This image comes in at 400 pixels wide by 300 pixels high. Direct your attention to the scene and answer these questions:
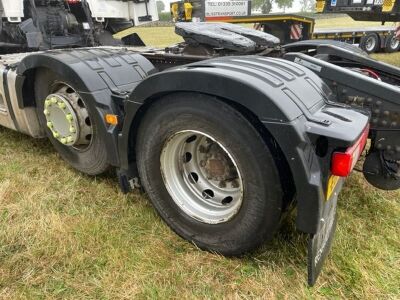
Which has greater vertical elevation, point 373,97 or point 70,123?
point 373,97

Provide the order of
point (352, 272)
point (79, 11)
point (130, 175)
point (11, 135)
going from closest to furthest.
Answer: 1. point (352, 272)
2. point (130, 175)
3. point (11, 135)
4. point (79, 11)

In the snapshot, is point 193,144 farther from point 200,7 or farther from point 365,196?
point 200,7

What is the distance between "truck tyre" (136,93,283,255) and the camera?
5.96ft

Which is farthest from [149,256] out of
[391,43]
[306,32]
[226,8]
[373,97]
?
[391,43]

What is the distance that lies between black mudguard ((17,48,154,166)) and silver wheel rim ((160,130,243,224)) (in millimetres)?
435

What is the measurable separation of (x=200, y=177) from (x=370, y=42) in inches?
478

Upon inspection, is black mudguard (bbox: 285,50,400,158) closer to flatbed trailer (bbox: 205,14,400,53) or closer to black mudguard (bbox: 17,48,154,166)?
black mudguard (bbox: 17,48,154,166)

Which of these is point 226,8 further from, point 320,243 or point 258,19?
point 320,243

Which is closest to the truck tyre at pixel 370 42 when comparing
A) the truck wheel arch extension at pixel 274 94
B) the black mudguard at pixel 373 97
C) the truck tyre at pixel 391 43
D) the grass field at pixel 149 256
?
the truck tyre at pixel 391 43

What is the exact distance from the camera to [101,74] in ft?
8.48

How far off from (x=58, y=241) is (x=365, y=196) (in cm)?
221

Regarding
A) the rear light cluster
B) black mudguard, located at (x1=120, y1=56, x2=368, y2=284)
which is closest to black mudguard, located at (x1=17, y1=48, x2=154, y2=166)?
black mudguard, located at (x1=120, y1=56, x2=368, y2=284)

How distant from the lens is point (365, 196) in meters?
2.77

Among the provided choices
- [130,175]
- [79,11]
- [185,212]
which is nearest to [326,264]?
[185,212]
